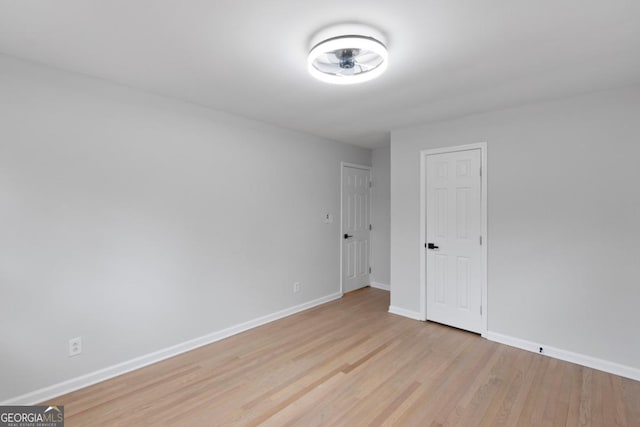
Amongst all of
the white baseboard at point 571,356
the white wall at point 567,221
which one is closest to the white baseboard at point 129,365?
the white baseboard at point 571,356

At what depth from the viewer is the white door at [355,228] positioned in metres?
4.85

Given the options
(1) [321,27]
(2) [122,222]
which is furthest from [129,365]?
(1) [321,27]

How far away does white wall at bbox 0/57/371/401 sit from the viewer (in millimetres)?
2129

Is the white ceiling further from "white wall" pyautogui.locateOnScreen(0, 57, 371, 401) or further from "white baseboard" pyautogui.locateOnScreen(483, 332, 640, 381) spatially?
"white baseboard" pyautogui.locateOnScreen(483, 332, 640, 381)

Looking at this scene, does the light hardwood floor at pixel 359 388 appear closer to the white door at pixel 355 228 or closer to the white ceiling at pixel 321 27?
the white door at pixel 355 228

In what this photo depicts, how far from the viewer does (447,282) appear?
3561 millimetres

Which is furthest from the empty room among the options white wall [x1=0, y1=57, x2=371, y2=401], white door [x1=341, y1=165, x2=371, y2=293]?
white door [x1=341, y1=165, x2=371, y2=293]

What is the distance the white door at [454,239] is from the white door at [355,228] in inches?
56.9

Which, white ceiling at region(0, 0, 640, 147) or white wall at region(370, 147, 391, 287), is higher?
white ceiling at region(0, 0, 640, 147)

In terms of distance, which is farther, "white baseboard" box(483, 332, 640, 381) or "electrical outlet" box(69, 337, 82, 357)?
"white baseboard" box(483, 332, 640, 381)

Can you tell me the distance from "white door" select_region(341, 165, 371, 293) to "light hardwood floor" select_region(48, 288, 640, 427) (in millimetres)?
1745

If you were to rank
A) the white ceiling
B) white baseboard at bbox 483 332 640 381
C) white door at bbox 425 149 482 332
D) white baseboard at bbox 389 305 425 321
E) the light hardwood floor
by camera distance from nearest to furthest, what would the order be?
the white ceiling, the light hardwood floor, white baseboard at bbox 483 332 640 381, white door at bbox 425 149 482 332, white baseboard at bbox 389 305 425 321

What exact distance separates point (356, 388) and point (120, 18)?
2.87 meters

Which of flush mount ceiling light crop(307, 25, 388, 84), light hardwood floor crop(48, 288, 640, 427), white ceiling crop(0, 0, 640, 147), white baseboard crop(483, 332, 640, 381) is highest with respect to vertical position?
white ceiling crop(0, 0, 640, 147)
